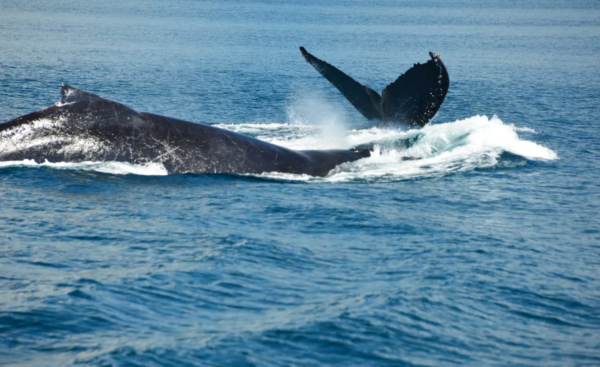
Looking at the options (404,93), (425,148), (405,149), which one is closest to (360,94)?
(404,93)

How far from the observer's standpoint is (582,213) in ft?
48.2

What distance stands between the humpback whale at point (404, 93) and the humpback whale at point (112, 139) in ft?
10.8

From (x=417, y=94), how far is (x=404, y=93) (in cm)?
35

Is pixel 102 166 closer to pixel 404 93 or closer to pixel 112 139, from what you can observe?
pixel 112 139

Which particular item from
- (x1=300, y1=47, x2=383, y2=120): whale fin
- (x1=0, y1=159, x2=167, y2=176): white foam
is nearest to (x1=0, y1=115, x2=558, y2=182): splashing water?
(x1=0, y1=159, x2=167, y2=176): white foam

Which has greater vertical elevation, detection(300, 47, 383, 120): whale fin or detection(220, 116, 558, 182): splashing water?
detection(300, 47, 383, 120): whale fin

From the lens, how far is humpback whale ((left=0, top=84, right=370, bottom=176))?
14570mm

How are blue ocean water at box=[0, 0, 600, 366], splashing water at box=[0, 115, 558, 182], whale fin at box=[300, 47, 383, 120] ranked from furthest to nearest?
whale fin at box=[300, 47, 383, 120] < splashing water at box=[0, 115, 558, 182] < blue ocean water at box=[0, 0, 600, 366]

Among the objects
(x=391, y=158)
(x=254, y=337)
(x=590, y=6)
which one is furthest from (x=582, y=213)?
(x=590, y=6)

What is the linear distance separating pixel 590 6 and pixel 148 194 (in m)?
136

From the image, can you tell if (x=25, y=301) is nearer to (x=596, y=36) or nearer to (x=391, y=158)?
(x=391, y=158)

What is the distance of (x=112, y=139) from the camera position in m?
14.7

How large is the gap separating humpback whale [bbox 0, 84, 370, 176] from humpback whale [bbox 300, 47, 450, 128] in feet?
10.8

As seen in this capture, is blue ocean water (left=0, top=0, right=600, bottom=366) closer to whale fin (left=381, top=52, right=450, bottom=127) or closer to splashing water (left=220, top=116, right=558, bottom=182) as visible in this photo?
splashing water (left=220, top=116, right=558, bottom=182)
